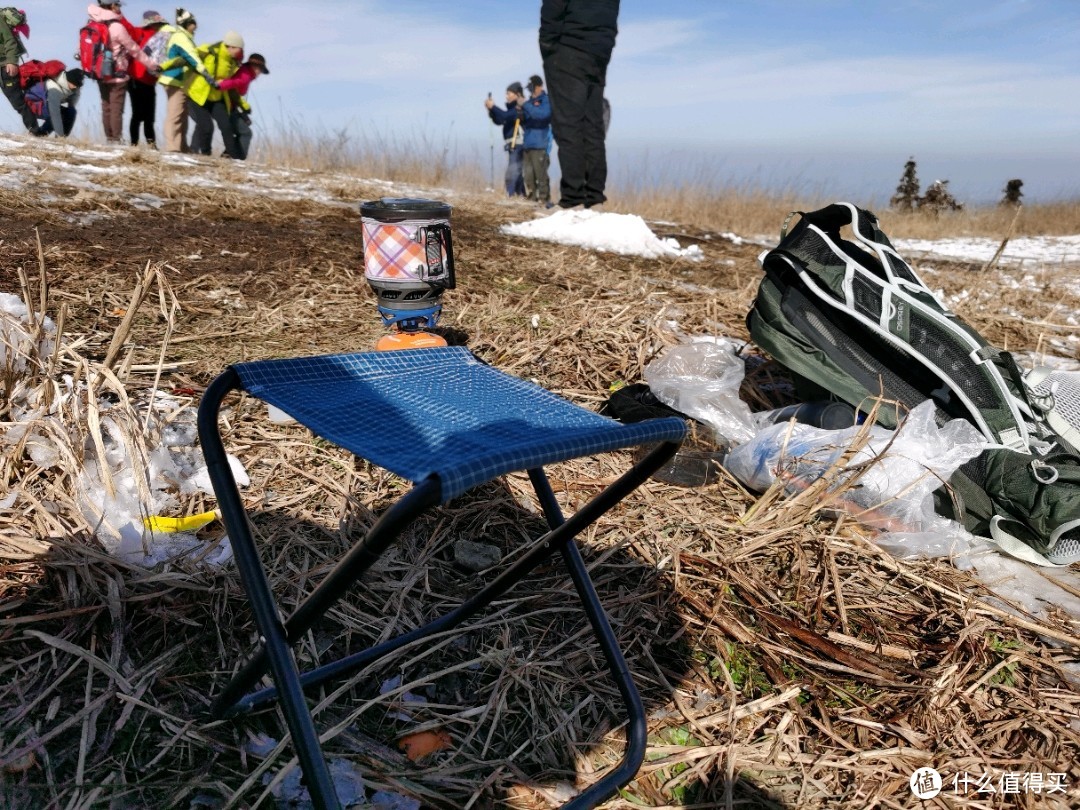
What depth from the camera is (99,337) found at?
270cm

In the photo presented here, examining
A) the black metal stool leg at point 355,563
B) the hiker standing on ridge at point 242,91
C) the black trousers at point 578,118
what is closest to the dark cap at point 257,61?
the hiker standing on ridge at point 242,91

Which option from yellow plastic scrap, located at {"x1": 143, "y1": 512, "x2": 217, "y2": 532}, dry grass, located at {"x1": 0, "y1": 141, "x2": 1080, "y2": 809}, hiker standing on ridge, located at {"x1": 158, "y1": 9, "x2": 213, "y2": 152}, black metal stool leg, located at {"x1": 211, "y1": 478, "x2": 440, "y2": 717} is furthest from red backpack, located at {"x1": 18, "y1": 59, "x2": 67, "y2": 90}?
black metal stool leg, located at {"x1": 211, "y1": 478, "x2": 440, "y2": 717}

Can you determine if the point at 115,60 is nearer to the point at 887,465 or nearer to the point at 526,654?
the point at 526,654

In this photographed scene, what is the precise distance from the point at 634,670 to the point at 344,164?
37.3ft

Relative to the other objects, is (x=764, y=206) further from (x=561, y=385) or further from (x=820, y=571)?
(x=820, y=571)

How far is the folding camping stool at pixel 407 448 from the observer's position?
97cm

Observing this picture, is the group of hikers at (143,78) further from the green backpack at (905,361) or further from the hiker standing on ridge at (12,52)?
the green backpack at (905,361)

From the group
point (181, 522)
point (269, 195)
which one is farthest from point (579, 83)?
point (181, 522)

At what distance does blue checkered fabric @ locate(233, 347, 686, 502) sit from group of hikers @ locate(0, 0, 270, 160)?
934cm

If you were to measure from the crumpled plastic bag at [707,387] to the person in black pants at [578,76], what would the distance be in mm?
4436

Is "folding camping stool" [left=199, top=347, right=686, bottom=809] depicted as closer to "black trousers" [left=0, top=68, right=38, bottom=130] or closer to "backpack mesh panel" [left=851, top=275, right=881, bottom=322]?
"backpack mesh panel" [left=851, top=275, right=881, bottom=322]

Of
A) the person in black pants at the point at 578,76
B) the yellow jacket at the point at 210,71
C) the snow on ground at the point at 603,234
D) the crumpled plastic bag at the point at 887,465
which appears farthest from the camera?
the yellow jacket at the point at 210,71

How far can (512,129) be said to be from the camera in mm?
11461

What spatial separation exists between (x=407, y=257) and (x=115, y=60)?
8586 millimetres
